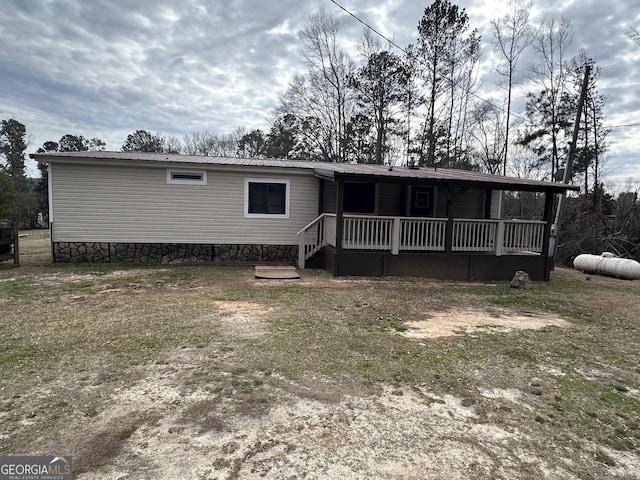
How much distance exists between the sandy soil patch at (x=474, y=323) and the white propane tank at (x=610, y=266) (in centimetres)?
629

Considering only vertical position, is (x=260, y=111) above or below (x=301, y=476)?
above

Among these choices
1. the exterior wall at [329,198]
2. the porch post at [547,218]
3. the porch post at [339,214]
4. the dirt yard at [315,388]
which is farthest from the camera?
the exterior wall at [329,198]

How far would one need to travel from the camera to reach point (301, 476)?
1970 millimetres

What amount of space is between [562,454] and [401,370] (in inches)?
56.0

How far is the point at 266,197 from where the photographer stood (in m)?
10.6

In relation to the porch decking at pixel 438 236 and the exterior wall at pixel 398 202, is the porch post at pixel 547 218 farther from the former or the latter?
the exterior wall at pixel 398 202

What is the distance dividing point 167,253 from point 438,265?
24.0 ft

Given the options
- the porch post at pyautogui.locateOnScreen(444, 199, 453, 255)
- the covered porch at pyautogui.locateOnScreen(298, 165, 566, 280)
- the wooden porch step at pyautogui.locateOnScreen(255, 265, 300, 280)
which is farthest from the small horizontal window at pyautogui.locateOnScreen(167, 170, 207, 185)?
the porch post at pyautogui.locateOnScreen(444, 199, 453, 255)

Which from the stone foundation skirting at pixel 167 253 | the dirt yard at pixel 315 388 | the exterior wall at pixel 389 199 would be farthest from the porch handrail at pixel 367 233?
the dirt yard at pixel 315 388

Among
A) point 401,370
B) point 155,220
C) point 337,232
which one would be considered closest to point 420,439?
point 401,370

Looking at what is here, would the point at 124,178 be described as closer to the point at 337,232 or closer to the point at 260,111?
the point at 337,232

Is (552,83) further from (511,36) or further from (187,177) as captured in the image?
(187,177)

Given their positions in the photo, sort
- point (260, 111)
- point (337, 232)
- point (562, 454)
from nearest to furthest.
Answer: point (562, 454), point (337, 232), point (260, 111)

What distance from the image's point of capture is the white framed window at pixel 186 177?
398 inches
